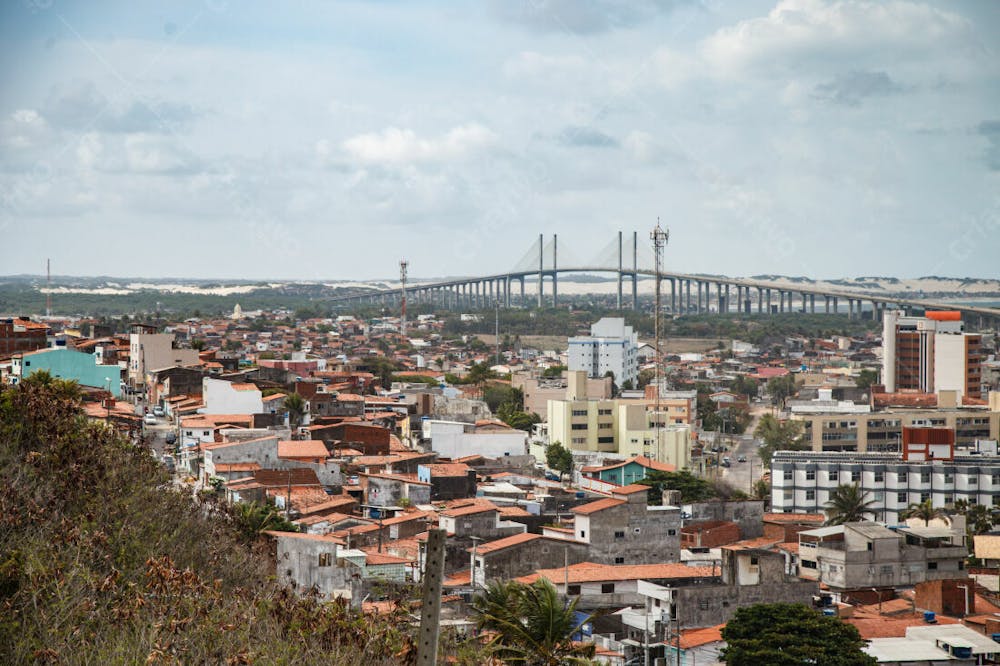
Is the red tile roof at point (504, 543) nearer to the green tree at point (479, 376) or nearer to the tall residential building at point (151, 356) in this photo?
the tall residential building at point (151, 356)

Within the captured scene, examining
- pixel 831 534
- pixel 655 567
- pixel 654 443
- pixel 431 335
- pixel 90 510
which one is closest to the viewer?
pixel 90 510

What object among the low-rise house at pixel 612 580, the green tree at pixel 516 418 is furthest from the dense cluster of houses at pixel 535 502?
the green tree at pixel 516 418

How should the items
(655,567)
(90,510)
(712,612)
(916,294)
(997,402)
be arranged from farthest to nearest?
(916,294) < (997,402) < (655,567) < (712,612) < (90,510)

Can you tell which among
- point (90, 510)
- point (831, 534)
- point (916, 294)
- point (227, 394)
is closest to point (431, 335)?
point (227, 394)

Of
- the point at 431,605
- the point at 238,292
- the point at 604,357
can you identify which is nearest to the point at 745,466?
the point at 604,357

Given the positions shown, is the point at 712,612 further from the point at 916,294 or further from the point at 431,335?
the point at 916,294

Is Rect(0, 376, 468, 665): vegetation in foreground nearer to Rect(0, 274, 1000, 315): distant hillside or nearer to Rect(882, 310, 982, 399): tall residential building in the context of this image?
Rect(882, 310, 982, 399): tall residential building

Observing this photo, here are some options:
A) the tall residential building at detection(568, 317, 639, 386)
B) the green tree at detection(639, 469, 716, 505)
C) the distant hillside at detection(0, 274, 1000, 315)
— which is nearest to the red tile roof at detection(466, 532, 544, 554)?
the green tree at detection(639, 469, 716, 505)
